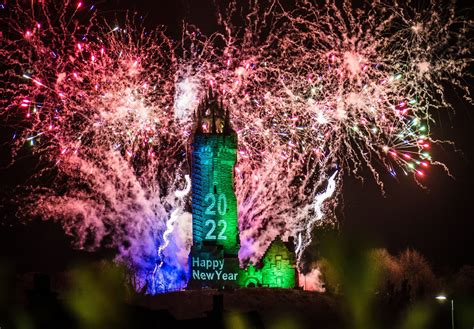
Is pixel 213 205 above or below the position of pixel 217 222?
above

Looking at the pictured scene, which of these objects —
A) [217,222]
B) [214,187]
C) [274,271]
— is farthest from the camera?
[274,271]

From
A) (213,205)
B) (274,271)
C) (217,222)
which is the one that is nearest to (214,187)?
(213,205)

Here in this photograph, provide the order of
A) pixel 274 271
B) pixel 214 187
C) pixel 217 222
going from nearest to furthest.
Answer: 1. pixel 217 222
2. pixel 214 187
3. pixel 274 271

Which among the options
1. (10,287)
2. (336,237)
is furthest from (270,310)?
(336,237)

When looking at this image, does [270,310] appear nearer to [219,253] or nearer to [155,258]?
[219,253]

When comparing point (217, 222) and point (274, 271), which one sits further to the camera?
point (274, 271)

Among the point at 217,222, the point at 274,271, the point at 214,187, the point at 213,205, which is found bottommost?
the point at 274,271

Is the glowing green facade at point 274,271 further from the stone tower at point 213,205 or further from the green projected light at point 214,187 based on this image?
the green projected light at point 214,187

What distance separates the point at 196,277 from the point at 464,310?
80.6 ft

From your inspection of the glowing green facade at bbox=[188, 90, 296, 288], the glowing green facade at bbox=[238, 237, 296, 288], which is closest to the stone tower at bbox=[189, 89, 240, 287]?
the glowing green facade at bbox=[188, 90, 296, 288]

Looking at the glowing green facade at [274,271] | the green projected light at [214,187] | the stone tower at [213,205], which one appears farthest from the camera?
the glowing green facade at [274,271]

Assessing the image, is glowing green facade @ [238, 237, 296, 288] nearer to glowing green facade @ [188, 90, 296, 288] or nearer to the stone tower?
glowing green facade @ [188, 90, 296, 288]

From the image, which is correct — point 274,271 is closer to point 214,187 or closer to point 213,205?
point 213,205

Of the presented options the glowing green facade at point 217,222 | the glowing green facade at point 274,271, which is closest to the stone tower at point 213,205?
the glowing green facade at point 217,222
